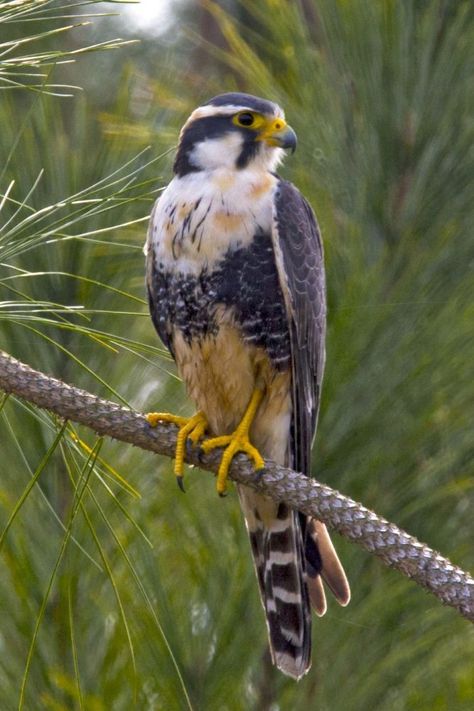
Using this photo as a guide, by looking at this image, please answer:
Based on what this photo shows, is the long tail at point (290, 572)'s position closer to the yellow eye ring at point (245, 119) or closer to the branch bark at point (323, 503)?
the branch bark at point (323, 503)

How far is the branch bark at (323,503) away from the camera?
1.87 meters

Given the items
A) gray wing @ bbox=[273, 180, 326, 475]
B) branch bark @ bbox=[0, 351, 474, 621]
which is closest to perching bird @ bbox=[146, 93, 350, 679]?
gray wing @ bbox=[273, 180, 326, 475]

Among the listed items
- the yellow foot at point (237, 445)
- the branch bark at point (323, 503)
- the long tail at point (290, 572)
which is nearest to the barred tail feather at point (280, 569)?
the long tail at point (290, 572)

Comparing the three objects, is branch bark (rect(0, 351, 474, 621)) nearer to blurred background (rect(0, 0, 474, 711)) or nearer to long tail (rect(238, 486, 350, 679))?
blurred background (rect(0, 0, 474, 711))

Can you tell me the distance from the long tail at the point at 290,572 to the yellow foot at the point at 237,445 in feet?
0.41

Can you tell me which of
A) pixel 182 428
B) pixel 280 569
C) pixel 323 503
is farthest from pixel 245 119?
pixel 323 503

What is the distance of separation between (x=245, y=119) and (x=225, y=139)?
0.22ft

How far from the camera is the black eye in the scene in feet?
9.53

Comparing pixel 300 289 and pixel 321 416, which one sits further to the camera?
pixel 300 289

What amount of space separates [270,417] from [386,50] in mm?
870

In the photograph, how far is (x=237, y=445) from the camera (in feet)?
8.70

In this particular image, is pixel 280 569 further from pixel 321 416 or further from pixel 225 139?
pixel 225 139

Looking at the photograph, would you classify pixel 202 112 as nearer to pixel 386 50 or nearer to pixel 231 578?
pixel 386 50

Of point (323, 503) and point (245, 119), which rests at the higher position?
point (245, 119)
